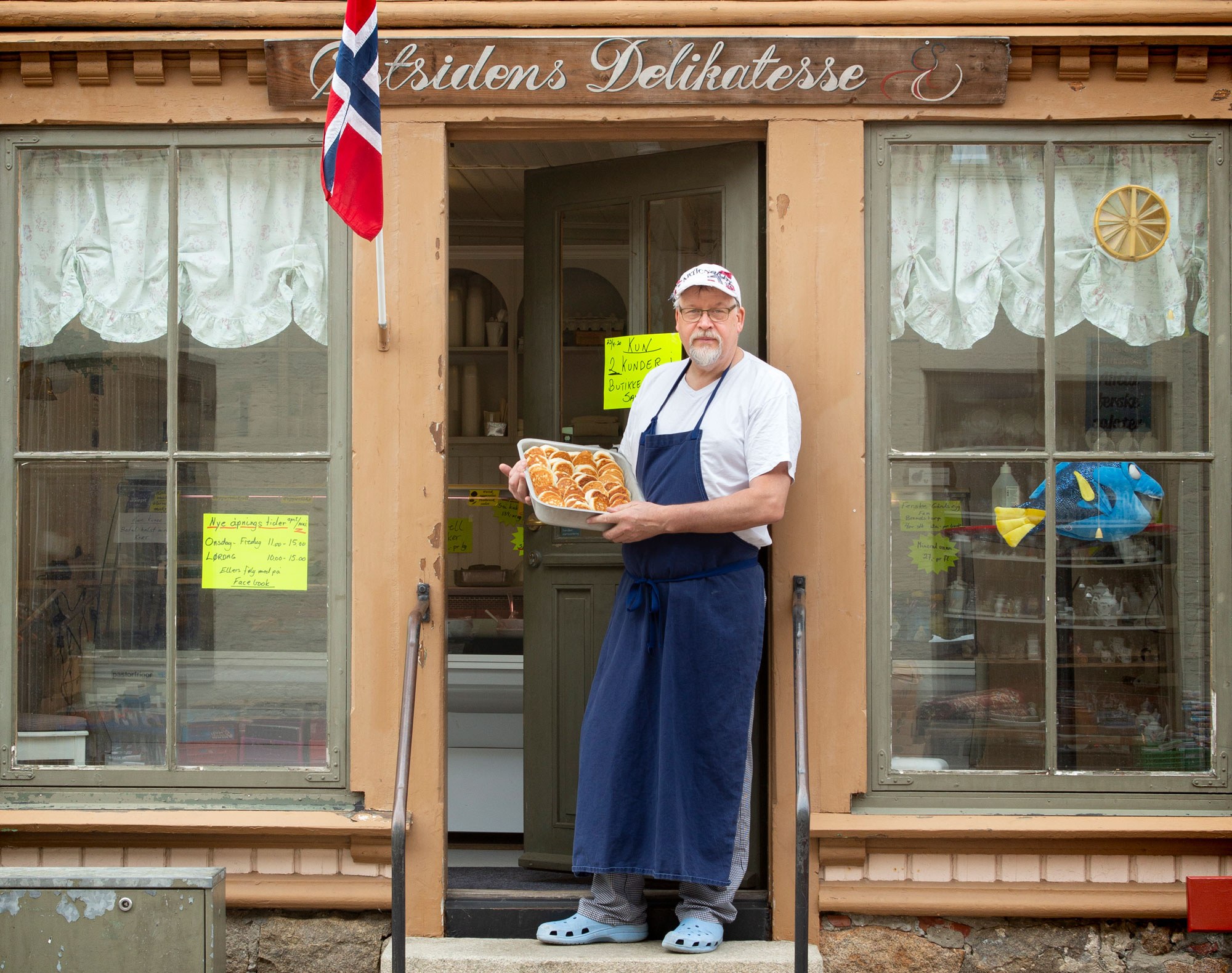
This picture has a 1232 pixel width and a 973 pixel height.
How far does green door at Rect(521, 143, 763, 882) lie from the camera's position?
4398 millimetres

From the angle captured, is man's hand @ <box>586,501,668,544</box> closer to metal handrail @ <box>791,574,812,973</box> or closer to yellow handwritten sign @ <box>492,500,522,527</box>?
metal handrail @ <box>791,574,812,973</box>

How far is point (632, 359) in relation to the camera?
4344 millimetres

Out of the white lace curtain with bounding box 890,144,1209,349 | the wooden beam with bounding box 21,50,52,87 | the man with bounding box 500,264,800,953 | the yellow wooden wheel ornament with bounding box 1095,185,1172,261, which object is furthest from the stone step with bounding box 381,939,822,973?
the wooden beam with bounding box 21,50,52,87

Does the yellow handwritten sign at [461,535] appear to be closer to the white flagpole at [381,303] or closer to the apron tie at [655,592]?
the white flagpole at [381,303]

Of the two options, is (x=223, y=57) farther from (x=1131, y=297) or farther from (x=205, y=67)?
(x=1131, y=297)

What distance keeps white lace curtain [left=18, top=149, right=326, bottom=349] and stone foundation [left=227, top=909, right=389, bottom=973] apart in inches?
81.4

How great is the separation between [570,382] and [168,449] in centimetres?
156

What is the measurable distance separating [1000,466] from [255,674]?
9.07 feet

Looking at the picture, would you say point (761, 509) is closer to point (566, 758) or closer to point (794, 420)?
point (794, 420)

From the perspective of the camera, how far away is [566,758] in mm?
4527

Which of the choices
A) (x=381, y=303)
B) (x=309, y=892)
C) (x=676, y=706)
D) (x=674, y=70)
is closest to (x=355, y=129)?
(x=381, y=303)

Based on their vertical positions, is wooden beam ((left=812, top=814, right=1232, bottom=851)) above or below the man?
below

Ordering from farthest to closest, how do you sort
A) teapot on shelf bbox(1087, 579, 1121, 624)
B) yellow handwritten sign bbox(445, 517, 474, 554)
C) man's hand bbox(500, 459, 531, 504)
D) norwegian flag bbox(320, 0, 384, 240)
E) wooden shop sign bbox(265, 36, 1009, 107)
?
1. yellow handwritten sign bbox(445, 517, 474, 554)
2. teapot on shelf bbox(1087, 579, 1121, 624)
3. wooden shop sign bbox(265, 36, 1009, 107)
4. man's hand bbox(500, 459, 531, 504)
5. norwegian flag bbox(320, 0, 384, 240)

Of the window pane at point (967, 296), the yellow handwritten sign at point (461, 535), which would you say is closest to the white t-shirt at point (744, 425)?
the window pane at point (967, 296)
